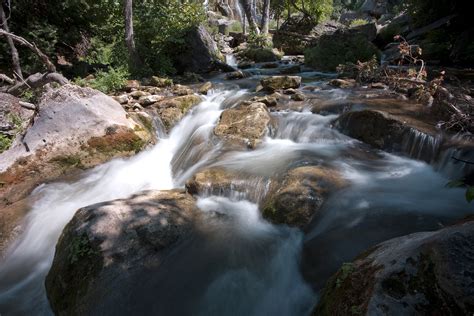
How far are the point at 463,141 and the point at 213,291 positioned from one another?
4728 mm

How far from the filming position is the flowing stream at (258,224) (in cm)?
356

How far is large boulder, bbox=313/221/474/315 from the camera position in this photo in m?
1.95

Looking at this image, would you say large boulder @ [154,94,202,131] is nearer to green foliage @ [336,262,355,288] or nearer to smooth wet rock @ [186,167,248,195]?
smooth wet rock @ [186,167,248,195]

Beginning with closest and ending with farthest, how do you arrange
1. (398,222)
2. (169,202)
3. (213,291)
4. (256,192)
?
1. (213,291)
2. (398,222)
3. (169,202)
4. (256,192)

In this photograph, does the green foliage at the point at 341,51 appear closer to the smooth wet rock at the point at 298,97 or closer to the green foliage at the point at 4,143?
the smooth wet rock at the point at 298,97

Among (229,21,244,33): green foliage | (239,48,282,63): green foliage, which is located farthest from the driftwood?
(229,21,244,33): green foliage

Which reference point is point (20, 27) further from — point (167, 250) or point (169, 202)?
point (167, 250)

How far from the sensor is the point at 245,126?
721 centimetres

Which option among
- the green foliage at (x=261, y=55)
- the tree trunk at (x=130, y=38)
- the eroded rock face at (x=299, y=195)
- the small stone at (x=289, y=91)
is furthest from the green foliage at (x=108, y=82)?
the green foliage at (x=261, y=55)

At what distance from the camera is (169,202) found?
462 cm

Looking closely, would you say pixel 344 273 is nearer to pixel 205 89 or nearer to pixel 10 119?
pixel 10 119

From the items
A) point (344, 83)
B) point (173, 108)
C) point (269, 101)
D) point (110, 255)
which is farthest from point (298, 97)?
point (110, 255)

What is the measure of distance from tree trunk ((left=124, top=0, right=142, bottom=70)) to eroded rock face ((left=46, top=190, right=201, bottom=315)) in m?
9.40

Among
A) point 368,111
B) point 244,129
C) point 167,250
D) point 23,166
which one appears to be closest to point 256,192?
point 167,250
